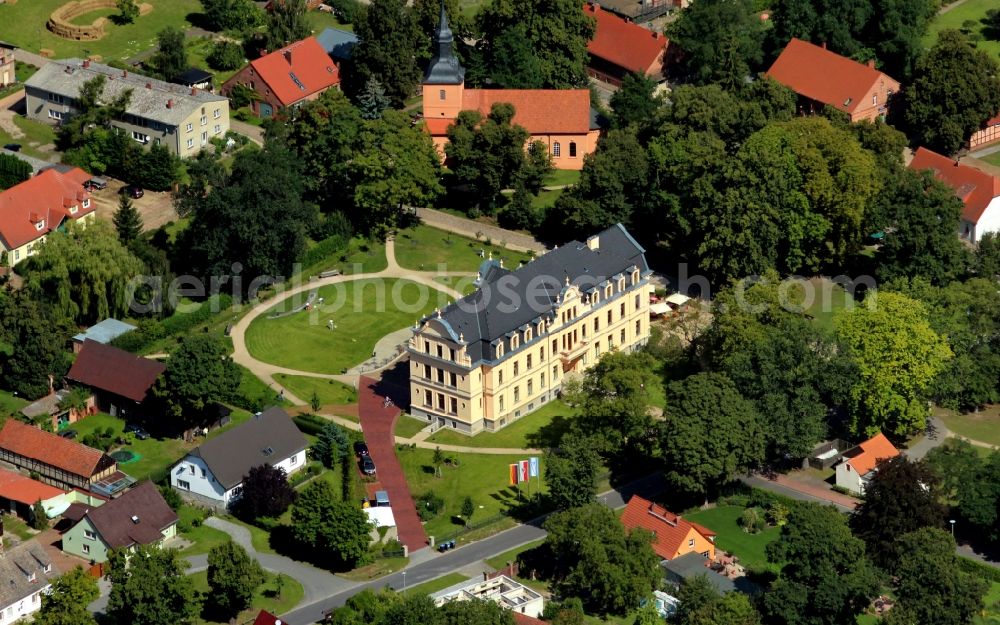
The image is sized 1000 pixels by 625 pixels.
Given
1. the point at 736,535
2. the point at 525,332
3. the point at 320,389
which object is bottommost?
the point at 736,535

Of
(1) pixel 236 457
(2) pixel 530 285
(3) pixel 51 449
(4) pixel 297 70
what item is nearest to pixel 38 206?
(3) pixel 51 449

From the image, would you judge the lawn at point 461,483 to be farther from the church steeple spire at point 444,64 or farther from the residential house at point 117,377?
the church steeple spire at point 444,64

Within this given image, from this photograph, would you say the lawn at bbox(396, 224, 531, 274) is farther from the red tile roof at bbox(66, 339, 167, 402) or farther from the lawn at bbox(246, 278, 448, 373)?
the red tile roof at bbox(66, 339, 167, 402)

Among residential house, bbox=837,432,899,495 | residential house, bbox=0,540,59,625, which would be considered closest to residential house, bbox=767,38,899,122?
residential house, bbox=837,432,899,495

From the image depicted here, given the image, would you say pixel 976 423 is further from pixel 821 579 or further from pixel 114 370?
pixel 114 370

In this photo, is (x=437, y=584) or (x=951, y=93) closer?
(x=437, y=584)

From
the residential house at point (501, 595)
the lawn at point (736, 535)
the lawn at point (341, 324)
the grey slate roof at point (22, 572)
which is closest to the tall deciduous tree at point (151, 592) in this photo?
the grey slate roof at point (22, 572)

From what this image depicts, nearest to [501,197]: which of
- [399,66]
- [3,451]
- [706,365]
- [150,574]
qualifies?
[399,66]
